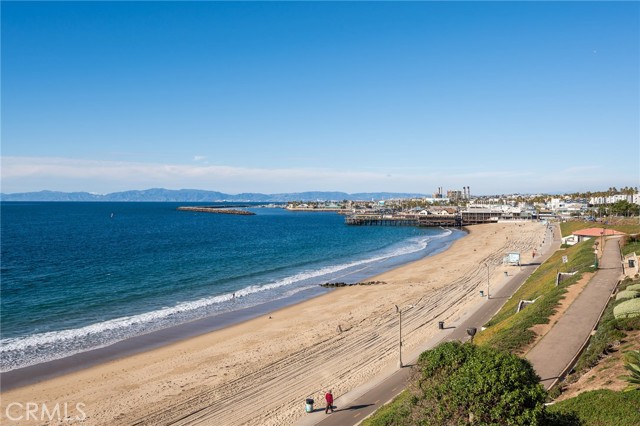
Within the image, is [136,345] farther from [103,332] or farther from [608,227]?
[608,227]

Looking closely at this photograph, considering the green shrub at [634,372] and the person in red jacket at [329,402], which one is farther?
the person in red jacket at [329,402]

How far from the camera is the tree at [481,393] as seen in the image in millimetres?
10703

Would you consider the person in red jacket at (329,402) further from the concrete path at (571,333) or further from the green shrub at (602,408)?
the green shrub at (602,408)

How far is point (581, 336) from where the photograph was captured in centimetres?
2014

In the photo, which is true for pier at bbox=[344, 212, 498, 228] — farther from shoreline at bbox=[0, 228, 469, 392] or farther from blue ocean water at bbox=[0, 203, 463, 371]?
shoreline at bbox=[0, 228, 469, 392]

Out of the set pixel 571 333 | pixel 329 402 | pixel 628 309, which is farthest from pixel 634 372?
pixel 329 402

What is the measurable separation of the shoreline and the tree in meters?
22.9

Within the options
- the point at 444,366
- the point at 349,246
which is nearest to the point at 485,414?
the point at 444,366

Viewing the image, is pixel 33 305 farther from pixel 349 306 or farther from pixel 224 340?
pixel 349 306

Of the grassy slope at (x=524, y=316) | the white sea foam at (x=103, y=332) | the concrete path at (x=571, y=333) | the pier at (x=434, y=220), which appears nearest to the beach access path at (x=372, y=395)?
the grassy slope at (x=524, y=316)

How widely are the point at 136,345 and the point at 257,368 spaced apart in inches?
403

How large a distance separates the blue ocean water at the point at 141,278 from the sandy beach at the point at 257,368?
5.59 m

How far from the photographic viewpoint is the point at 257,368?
2572cm

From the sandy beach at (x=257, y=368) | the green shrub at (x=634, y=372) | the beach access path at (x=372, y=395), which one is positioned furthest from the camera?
the sandy beach at (x=257, y=368)
